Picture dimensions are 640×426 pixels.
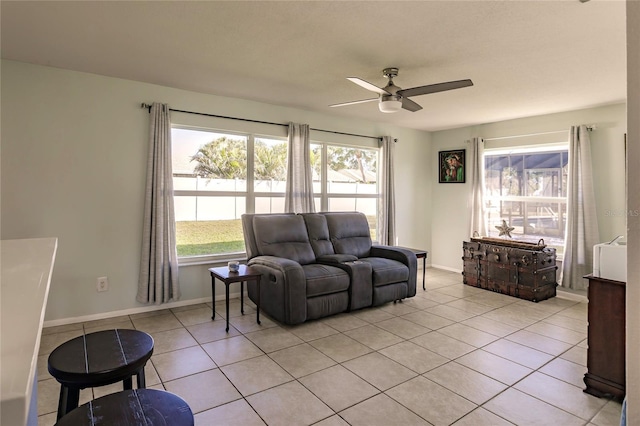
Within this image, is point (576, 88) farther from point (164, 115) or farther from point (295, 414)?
point (164, 115)

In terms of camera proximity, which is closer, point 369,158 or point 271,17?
point 271,17

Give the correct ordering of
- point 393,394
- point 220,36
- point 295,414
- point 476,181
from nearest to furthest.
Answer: point 295,414, point 393,394, point 220,36, point 476,181

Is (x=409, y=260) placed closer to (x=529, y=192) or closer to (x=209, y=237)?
Result: (x=529, y=192)

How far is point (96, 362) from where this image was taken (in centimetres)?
130

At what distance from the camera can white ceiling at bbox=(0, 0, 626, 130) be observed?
224cm

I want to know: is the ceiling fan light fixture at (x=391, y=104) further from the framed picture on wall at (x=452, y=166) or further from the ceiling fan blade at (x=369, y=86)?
the framed picture on wall at (x=452, y=166)

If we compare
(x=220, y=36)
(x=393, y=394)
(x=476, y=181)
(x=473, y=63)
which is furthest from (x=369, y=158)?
(x=393, y=394)

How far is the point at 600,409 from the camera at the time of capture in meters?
2.18

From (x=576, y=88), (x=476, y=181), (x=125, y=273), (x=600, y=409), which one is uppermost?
(x=576, y=88)

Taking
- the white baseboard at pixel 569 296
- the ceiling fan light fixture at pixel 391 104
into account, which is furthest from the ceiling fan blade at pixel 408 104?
the white baseboard at pixel 569 296

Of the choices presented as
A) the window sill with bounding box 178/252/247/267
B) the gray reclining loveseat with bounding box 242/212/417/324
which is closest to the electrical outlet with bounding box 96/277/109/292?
the window sill with bounding box 178/252/247/267

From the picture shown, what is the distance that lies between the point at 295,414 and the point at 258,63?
273 centimetres

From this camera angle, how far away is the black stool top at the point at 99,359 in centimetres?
124

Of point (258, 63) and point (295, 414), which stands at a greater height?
point (258, 63)
